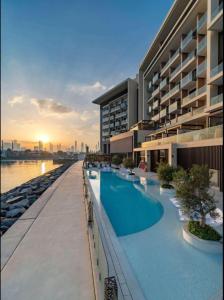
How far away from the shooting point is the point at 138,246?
229 inches

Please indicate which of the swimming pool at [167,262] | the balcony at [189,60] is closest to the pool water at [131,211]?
the swimming pool at [167,262]

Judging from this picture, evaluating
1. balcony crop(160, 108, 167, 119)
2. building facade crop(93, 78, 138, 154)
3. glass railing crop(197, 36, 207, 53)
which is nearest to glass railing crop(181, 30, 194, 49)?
glass railing crop(197, 36, 207, 53)

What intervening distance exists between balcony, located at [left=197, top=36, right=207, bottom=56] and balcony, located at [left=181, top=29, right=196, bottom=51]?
215 centimetres

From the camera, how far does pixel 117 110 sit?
185ft

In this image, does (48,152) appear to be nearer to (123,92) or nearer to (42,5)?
(123,92)

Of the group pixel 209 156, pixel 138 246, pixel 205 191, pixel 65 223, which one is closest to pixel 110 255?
pixel 138 246

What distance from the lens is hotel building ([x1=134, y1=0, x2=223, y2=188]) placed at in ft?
45.2

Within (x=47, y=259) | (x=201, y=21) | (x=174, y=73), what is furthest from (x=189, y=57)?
(x=47, y=259)

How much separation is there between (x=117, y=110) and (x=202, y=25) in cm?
3765

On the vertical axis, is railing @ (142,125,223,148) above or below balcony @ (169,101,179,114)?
below

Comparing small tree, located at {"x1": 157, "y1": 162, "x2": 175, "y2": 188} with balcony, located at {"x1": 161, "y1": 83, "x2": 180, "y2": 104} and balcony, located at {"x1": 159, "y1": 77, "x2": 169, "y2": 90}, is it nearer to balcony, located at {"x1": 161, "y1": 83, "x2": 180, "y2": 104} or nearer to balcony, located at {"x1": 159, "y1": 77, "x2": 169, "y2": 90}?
balcony, located at {"x1": 161, "y1": 83, "x2": 180, "y2": 104}

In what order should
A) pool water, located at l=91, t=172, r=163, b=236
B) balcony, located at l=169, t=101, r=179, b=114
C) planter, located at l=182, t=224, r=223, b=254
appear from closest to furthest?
planter, located at l=182, t=224, r=223, b=254 < pool water, located at l=91, t=172, r=163, b=236 < balcony, located at l=169, t=101, r=179, b=114

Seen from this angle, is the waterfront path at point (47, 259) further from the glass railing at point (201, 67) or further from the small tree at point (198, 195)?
the glass railing at point (201, 67)

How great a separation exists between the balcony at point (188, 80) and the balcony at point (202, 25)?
4.12 meters
